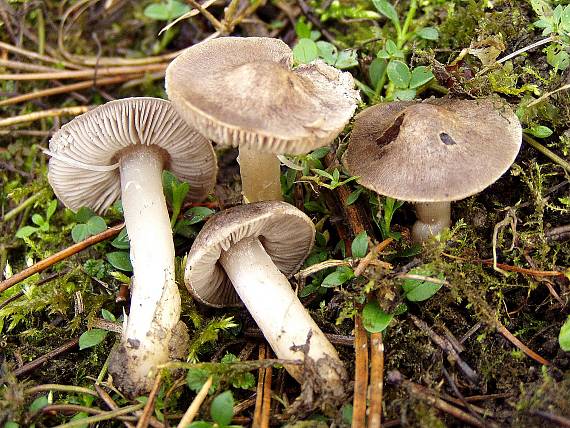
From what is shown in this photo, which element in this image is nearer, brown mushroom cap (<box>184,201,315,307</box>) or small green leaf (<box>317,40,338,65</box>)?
brown mushroom cap (<box>184,201,315,307</box>)

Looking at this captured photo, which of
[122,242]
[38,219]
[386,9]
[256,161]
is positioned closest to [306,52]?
[386,9]

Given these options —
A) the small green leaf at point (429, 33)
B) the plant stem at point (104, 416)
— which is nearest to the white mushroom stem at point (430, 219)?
the small green leaf at point (429, 33)

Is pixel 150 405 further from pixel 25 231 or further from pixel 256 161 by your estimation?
pixel 25 231

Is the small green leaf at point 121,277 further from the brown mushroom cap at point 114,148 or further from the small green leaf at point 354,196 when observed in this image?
the small green leaf at point 354,196

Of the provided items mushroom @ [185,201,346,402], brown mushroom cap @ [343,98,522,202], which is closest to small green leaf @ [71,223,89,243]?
mushroom @ [185,201,346,402]

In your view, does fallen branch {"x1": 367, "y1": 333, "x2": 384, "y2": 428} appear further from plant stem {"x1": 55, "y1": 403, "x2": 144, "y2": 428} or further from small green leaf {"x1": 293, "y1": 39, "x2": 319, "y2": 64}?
small green leaf {"x1": 293, "y1": 39, "x2": 319, "y2": 64}

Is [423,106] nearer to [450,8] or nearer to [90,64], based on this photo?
[450,8]
